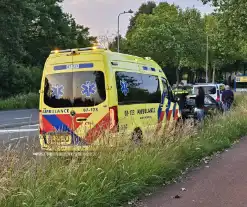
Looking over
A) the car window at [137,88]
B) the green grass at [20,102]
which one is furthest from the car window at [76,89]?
the green grass at [20,102]

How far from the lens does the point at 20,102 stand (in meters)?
35.0

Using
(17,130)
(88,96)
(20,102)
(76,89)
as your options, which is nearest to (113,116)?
(88,96)

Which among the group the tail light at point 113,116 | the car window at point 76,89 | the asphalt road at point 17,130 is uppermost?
the car window at point 76,89

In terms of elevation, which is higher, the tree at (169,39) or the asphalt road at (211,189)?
the tree at (169,39)

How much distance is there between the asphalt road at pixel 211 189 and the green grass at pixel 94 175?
11.0 inches

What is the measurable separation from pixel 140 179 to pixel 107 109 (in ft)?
8.87

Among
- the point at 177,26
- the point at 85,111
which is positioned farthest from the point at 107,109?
the point at 177,26

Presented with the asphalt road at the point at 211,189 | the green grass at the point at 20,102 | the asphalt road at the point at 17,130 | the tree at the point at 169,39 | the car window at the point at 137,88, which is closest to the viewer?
the asphalt road at the point at 211,189

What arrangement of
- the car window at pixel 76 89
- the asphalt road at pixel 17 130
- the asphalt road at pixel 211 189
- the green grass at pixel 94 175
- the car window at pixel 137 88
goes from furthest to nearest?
1. the car window at pixel 137 88
2. the car window at pixel 76 89
3. the asphalt road at pixel 17 130
4. the asphalt road at pixel 211 189
5. the green grass at pixel 94 175

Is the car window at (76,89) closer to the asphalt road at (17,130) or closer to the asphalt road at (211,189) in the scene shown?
the asphalt road at (17,130)

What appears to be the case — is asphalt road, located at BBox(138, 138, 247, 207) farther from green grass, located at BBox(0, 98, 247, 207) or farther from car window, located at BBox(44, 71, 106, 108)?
car window, located at BBox(44, 71, 106, 108)

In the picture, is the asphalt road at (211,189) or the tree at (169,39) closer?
the asphalt road at (211,189)

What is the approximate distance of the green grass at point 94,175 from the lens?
4.95m

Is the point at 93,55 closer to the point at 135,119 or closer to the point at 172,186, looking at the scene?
the point at 135,119
